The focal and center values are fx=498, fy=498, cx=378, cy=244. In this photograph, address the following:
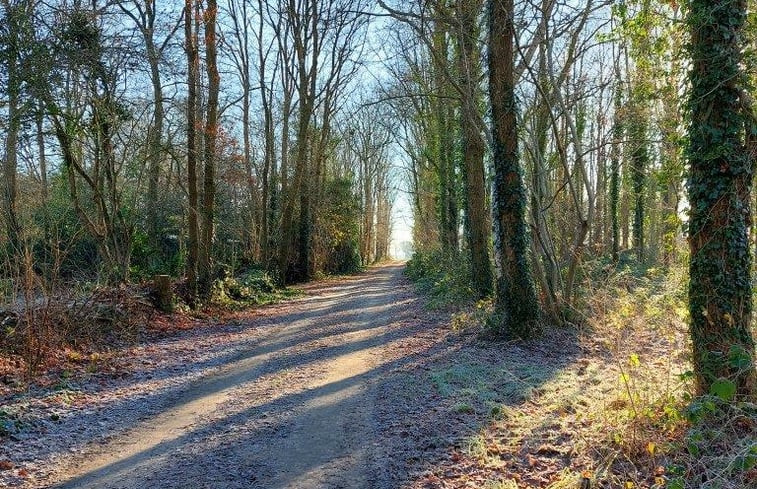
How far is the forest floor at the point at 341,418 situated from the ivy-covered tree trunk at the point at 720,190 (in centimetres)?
56

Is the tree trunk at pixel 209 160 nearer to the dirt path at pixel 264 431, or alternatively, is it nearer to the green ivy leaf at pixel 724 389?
the dirt path at pixel 264 431

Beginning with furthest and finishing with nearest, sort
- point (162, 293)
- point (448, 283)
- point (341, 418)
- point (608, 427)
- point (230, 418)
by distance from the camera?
point (448, 283) → point (162, 293) → point (230, 418) → point (341, 418) → point (608, 427)

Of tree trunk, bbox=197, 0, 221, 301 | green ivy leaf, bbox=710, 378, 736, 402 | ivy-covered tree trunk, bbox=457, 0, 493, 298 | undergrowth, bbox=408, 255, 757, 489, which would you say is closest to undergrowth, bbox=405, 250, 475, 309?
ivy-covered tree trunk, bbox=457, 0, 493, 298

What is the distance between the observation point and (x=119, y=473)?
424 cm

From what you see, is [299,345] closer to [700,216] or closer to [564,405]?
[564,405]

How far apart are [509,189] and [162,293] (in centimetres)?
804

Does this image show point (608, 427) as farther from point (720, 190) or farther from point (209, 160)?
point (209, 160)

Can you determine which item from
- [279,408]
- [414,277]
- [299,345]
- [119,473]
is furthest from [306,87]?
[119,473]

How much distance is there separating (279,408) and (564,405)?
125 inches

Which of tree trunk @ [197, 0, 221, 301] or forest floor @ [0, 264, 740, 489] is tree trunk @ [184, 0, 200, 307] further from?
forest floor @ [0, 264, 740, 489]

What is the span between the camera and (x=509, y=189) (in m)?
8.45

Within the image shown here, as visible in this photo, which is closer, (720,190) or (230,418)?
(720,190)

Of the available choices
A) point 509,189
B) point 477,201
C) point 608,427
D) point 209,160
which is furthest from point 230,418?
point 209,160

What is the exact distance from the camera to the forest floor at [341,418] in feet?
13.5
